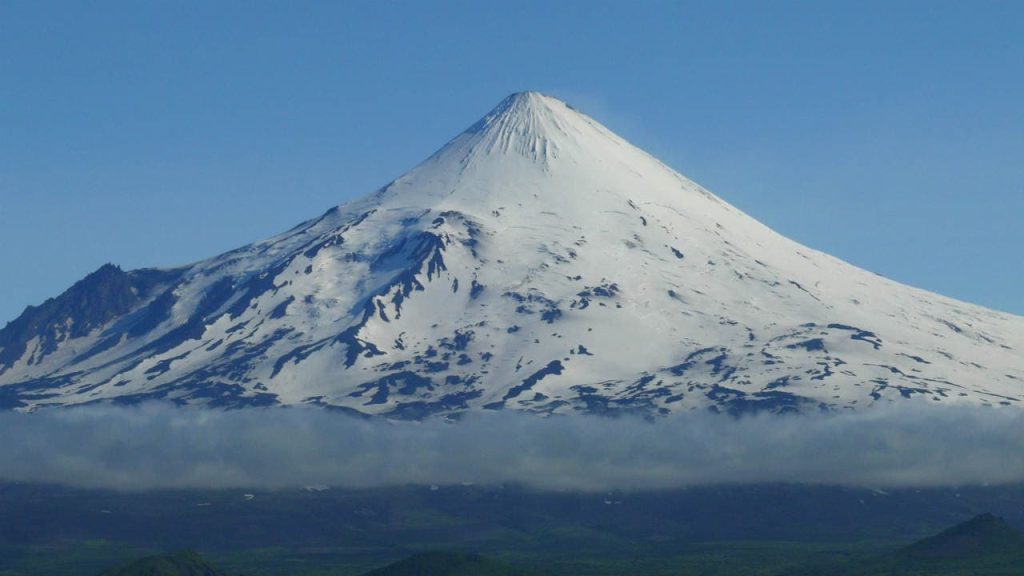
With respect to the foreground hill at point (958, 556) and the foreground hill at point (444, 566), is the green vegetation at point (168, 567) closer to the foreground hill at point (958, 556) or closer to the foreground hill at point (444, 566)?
the foreground hill at point (444, 566)

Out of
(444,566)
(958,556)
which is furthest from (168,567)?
(958,556)

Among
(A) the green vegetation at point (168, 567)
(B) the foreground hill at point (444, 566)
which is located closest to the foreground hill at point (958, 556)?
(B) the foreground hill at point (444, 566)

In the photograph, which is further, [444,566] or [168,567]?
[444,566]

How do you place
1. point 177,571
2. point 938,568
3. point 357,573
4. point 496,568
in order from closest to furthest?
1. point 177,571
2. point 496,568
3. point 938,568
4. point 357,573

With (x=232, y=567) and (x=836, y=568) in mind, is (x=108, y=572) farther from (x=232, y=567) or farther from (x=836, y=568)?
(x=836, y=568)

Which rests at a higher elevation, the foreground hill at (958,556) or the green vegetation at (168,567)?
the foreground hill at (958,556)

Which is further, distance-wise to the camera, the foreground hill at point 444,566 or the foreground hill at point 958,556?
the foreground hill at point 958,556

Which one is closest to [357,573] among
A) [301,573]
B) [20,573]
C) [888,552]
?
[301,573]

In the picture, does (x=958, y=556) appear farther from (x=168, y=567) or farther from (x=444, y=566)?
(x=168, y=567)

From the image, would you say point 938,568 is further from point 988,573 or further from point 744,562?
point 744,562

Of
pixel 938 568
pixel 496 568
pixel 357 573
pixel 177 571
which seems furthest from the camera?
pixel 357 573

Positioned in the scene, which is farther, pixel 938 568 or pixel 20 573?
pixel 20 573
